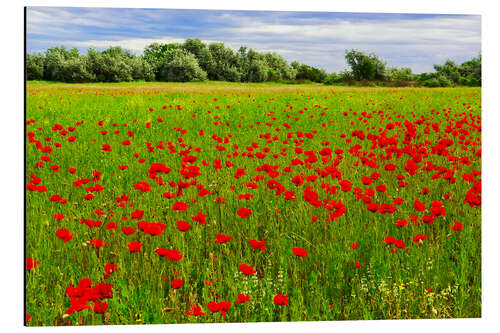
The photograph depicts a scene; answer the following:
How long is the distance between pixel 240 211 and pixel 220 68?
5.59 ft

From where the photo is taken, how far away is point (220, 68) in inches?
156

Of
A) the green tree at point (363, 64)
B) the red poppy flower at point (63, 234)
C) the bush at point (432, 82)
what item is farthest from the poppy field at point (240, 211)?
the green tree at point (363, 64)

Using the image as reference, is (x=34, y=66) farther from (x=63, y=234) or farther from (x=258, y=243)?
(x=258, y=243)

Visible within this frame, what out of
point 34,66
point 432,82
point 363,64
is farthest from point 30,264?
point 432,82

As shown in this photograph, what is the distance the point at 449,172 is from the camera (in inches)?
145

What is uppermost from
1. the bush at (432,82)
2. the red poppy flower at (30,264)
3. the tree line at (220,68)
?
the tree line at (220,68)

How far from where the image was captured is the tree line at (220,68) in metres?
3.69

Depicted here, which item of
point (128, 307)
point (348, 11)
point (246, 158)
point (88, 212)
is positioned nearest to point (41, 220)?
point (88, 212)

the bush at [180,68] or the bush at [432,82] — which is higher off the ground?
the bush at [180,68]

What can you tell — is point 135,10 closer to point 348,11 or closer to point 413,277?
point 348,11

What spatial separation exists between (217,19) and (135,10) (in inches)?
24.5

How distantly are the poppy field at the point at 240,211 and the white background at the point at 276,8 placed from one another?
9cm

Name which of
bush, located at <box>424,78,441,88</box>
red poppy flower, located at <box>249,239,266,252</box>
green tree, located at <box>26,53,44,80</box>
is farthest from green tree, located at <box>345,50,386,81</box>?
green tree, located at <box>26,53,44,80</box>

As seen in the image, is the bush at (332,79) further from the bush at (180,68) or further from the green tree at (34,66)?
the green tree at (34,66)
